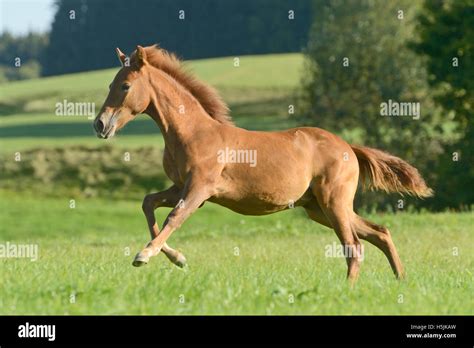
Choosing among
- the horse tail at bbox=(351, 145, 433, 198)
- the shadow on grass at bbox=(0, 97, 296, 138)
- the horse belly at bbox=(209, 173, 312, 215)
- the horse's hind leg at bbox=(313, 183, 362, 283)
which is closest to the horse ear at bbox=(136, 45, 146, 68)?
the horse belly at bbox=(209, 173, 312, 215)

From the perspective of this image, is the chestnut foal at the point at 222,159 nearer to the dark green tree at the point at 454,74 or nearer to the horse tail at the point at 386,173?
the horse tail at the point at 386,173

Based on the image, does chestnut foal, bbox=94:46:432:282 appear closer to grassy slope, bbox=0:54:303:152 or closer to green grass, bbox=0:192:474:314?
green grass, bbox=0:192:474:314

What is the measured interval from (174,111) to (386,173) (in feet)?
9.24

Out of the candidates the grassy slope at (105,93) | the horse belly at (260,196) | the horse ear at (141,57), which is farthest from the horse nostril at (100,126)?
the grassy slope at (105,93)

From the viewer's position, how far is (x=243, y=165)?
33.6ft

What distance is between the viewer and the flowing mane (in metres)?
10.7

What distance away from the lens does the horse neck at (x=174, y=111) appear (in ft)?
33.7

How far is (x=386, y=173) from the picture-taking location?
11.7 metres

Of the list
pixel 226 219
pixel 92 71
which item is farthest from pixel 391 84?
pixel 92 71

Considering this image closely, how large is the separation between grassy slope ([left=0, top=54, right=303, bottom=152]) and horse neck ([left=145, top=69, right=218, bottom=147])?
125 feet

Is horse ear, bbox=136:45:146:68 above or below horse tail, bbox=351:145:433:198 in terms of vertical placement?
above

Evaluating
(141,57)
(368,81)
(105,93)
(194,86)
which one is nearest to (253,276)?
(194,86)

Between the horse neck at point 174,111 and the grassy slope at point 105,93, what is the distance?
38072mm

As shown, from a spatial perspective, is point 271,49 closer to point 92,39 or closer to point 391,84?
point 92,39
